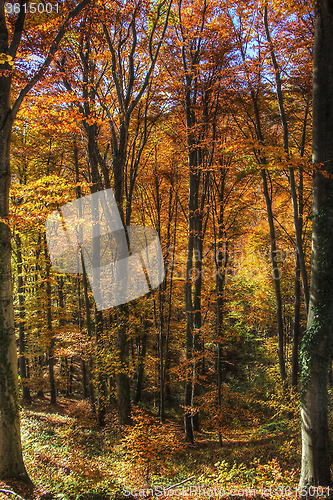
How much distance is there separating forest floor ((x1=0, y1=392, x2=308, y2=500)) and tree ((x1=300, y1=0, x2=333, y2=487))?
2.74 feet

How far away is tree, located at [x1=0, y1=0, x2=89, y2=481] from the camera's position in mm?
3945

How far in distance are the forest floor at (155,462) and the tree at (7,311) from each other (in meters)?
0.32

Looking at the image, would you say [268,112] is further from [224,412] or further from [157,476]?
[157,476]

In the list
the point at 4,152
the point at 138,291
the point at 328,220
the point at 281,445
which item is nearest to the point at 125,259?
the point at 138,291

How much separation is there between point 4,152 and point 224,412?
741 cm

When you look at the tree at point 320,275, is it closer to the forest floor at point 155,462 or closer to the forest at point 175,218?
the forest at point 175,218

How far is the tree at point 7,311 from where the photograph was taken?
3.95 m
